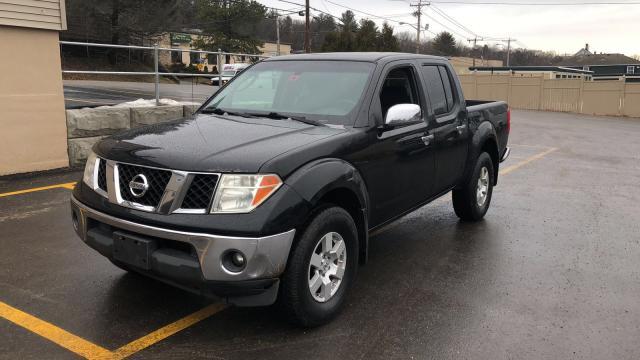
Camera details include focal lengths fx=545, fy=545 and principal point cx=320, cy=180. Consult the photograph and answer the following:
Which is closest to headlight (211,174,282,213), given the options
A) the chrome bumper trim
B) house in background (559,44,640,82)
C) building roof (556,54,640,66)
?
the chrome bumper trim

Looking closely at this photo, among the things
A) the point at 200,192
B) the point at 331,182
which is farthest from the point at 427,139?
the point at 200,192

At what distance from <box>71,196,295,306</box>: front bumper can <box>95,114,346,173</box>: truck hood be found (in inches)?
15.9

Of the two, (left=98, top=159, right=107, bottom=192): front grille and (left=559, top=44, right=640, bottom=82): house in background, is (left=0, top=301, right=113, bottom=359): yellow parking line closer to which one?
(left=98, top=159, right=107, bottom=192): front grille

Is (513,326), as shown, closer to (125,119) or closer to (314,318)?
(314,318)

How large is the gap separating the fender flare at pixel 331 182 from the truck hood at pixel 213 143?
0.60 ft

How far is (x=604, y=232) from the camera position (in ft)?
20.5

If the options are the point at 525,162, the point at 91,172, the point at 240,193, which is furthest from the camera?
the point at 525,162

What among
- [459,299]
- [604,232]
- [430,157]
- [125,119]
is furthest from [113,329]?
[125,119]

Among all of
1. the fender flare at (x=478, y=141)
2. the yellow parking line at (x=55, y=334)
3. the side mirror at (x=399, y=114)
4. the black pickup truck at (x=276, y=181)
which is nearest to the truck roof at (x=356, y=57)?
the black pickup truck at (x=276, y=181)

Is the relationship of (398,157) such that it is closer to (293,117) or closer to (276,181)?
(293,117)

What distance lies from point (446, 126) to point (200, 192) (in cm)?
291

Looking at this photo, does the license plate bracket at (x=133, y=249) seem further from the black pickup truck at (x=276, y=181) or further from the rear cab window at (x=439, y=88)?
the rear cab window at (x=439, y=88)

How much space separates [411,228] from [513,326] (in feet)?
8.29

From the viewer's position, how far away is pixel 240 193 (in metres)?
3.16
